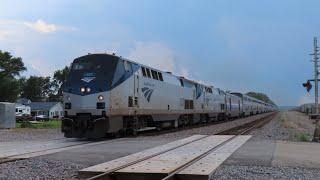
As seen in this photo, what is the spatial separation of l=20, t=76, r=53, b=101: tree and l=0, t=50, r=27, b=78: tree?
39.0 metres

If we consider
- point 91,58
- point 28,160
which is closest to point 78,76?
point 91,58

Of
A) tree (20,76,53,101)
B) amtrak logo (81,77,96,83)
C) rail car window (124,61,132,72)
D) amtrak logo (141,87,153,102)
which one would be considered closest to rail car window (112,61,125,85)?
rail car window (124,61,132,72)

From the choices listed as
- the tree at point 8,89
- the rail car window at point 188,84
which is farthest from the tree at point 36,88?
the rail car window at point 188,84

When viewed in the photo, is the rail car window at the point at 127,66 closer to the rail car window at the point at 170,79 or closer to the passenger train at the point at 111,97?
the passenger train at the point at 111,97

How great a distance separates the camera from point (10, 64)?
360 feet

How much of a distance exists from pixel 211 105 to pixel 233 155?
34015 mm

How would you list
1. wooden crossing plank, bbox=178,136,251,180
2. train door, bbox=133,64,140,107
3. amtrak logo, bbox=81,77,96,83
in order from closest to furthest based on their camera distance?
wooden crossing plank, bbox=178,136,251,180
amtrak logo, bbox=81,77,96,83
train door, bbox=133,64,140,107

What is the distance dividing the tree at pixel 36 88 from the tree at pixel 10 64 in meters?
39.0

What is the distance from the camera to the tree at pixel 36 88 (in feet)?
497

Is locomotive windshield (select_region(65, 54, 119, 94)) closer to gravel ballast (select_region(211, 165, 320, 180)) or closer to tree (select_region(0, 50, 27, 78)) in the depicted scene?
gravel ballast (select_region(211, 165, 320, 180))

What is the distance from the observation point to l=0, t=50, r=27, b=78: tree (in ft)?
354

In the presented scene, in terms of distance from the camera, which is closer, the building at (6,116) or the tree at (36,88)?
the building at (6,116)

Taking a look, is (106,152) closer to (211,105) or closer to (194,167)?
(194,167)

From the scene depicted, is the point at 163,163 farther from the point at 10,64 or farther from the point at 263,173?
the point at 10,64
